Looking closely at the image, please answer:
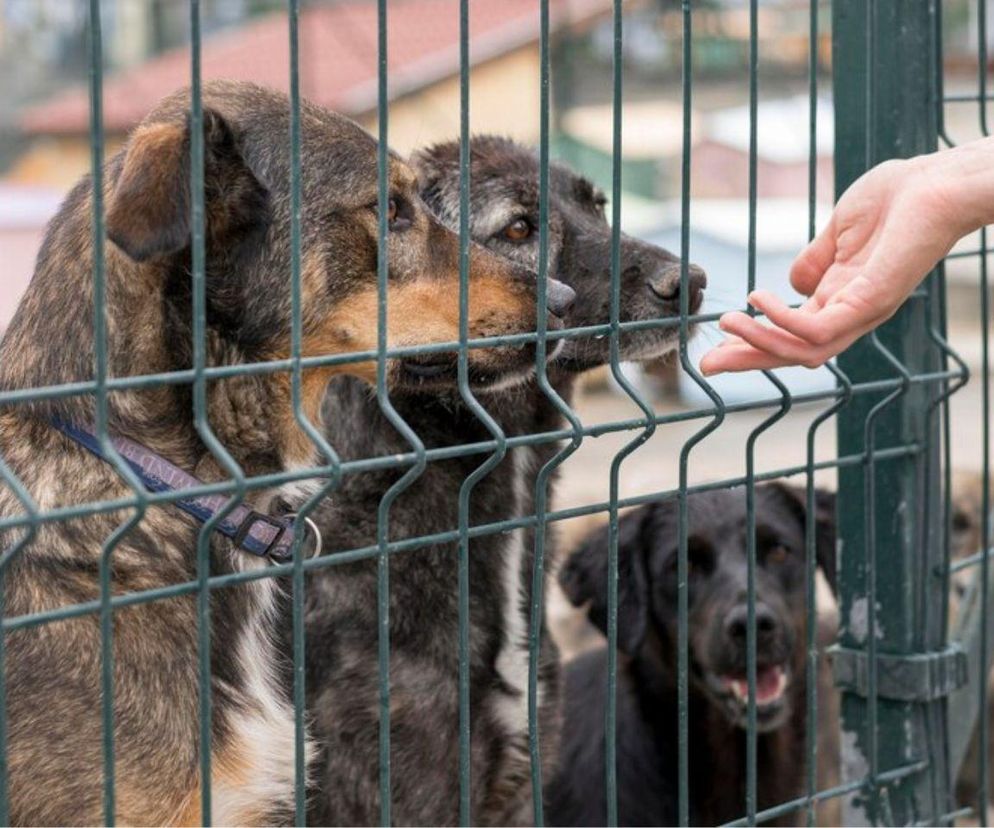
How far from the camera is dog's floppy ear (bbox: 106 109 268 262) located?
2.76 meters

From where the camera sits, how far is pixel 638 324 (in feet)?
10.2

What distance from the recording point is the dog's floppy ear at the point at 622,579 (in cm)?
487

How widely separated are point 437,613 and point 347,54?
19.1 meters

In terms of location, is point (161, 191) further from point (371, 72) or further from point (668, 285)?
point (371, 72)

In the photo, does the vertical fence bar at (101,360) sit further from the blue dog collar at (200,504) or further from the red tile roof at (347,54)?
the red tile roof at (347,54)

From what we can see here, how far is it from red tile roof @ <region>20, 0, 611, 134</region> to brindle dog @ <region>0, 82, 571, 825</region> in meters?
13.9

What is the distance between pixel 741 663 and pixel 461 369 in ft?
6.82

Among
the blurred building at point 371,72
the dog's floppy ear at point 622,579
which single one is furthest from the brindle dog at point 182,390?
the blurred building at point 371,72

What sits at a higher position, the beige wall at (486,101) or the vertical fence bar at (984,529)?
the beige wall at (486,101)

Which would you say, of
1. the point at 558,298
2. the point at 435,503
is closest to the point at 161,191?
the point at 558,298

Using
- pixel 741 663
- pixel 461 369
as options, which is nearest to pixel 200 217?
pixel 461 369

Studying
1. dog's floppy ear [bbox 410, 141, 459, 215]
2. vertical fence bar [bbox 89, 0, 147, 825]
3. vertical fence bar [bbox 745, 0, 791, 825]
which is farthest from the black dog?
vertical fence bar [bbox 89, 0, 147, 825]

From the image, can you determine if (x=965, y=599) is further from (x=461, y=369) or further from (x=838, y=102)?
(x=461, y=369)

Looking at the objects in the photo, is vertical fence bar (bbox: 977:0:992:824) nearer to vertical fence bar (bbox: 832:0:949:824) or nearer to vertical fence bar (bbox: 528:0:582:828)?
vertical fence bar (bbox: 832:0:949:824)
